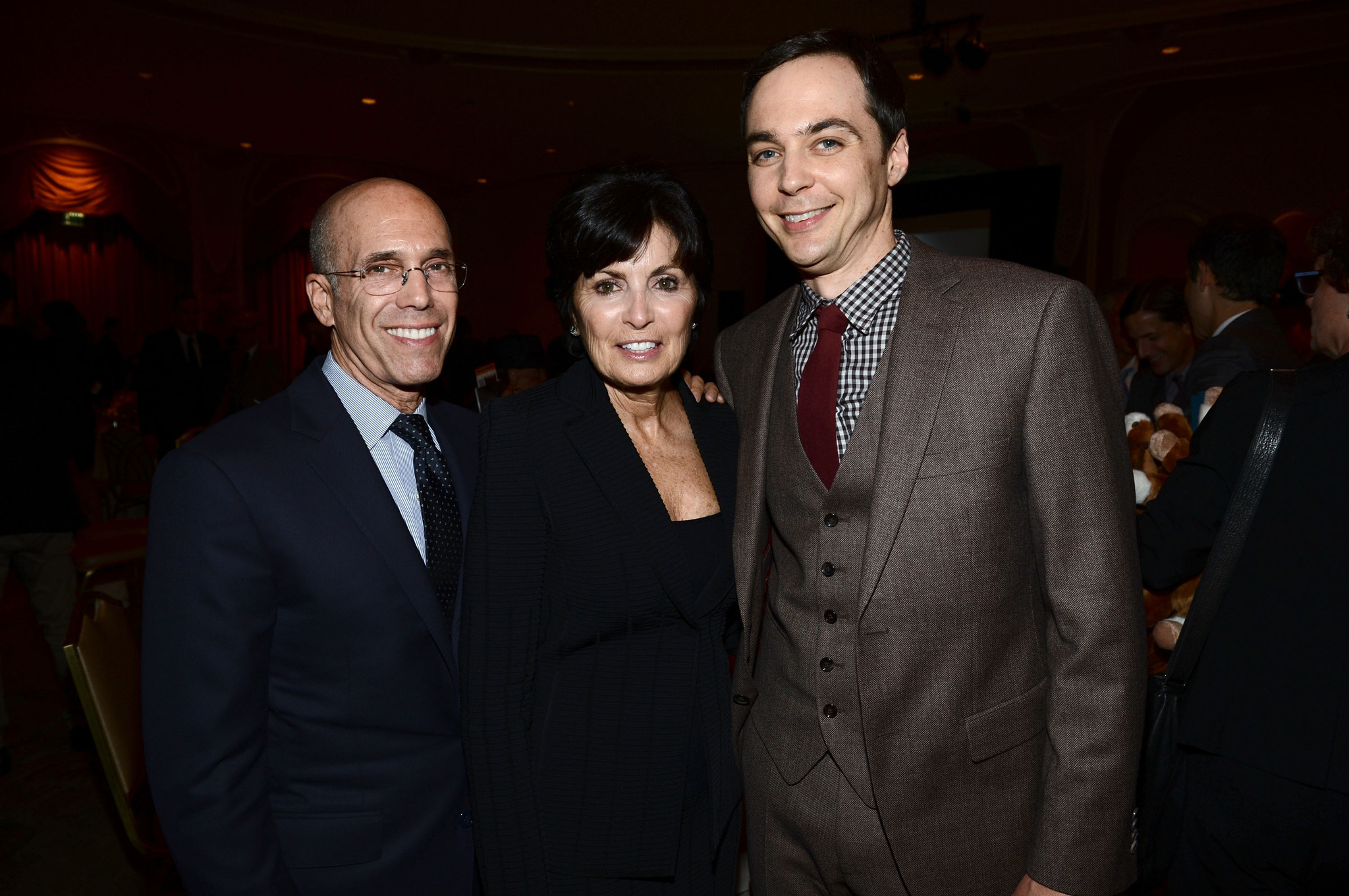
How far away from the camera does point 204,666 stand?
1.29m

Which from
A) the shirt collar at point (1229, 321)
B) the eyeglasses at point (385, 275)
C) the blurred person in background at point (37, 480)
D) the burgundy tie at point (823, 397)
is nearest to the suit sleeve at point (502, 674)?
the eyeglasses at point (385, 275)

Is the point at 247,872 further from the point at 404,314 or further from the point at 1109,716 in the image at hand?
the point at 1109,716

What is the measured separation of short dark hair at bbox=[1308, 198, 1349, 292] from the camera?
170cm

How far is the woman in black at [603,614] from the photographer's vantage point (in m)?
1.46

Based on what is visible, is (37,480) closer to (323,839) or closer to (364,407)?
(364,407)

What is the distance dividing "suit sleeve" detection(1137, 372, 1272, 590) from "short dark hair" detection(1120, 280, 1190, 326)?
8.61ft

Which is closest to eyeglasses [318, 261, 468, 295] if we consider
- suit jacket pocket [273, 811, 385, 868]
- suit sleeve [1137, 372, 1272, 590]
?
suit jacket pocket [273, 811, 385, 868]

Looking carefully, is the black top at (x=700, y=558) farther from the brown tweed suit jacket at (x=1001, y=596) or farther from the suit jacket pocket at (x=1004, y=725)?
the suit jacket pocket at (x=1004, y=725)

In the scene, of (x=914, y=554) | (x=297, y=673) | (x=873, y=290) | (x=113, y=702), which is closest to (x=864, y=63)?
(x=873, y=290)

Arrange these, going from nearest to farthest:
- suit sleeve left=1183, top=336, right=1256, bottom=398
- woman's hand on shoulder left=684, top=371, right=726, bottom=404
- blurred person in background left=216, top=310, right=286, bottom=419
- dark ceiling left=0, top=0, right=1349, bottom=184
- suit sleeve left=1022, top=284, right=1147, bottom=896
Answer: suit sleeve left=1022, top=284, right=1147, bottom=896 → woman's hand on shoulder left=684, top=371, right=726, bottom=404 → suit sleeve left=1183, top=336, right=1256, bottom=398 → dark ceiling left=0, top=0, right=1349, bottom=184 → blurred person in background left=216, top=310, right=286, bottom=419

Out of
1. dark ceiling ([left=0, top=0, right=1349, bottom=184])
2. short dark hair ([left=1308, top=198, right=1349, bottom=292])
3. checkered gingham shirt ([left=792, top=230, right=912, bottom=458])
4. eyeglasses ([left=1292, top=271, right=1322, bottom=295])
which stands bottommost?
checkered gingham shirt ([left=792, top=230, right=912, bottom=458])

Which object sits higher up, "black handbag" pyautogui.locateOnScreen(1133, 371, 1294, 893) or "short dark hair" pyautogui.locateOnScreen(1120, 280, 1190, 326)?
"short dark hair" pyautogui.locateOnScreen(1120, 280, 1190, 326)

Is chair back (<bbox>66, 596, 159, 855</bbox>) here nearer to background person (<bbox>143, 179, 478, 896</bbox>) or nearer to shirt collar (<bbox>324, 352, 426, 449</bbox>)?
background person (<bbox>143, 179, 478, 896</bbox>)

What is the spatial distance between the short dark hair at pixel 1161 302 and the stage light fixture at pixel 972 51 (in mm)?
3249
